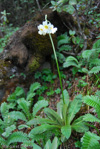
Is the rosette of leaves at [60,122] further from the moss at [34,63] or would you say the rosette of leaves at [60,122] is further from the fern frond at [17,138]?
the moss at [34,63]

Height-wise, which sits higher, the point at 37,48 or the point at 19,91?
the point at 37,48

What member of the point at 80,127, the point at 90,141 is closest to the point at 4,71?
the point at 80,127

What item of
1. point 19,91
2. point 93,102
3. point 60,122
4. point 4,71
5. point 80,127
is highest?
point 4,71

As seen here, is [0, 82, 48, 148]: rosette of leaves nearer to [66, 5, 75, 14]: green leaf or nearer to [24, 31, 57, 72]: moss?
[24, 31, 57, 72]: moss

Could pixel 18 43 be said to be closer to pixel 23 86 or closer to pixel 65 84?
pixel 23 86

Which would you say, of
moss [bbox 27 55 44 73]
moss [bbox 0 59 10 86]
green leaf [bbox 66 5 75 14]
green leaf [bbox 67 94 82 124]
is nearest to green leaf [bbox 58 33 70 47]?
moss [bbox 27 55 44 73]

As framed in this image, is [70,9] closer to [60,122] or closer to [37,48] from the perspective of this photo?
[37,48]

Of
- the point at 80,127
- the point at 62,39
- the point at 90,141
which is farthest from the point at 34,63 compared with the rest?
the point at 90,141

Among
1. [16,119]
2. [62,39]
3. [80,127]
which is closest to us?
[80,127]

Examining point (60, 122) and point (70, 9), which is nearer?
point (60, 122)

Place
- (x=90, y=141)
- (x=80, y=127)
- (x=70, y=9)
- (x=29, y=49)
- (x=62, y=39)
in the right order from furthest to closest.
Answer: (x=62, y=39)
(x=29, y=49)
(x=70, y=9)
(x=80, y=127)
(x=90, y=141)

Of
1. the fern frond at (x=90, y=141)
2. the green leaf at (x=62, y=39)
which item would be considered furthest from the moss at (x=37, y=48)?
the fern frond at (x=90, y=141)
